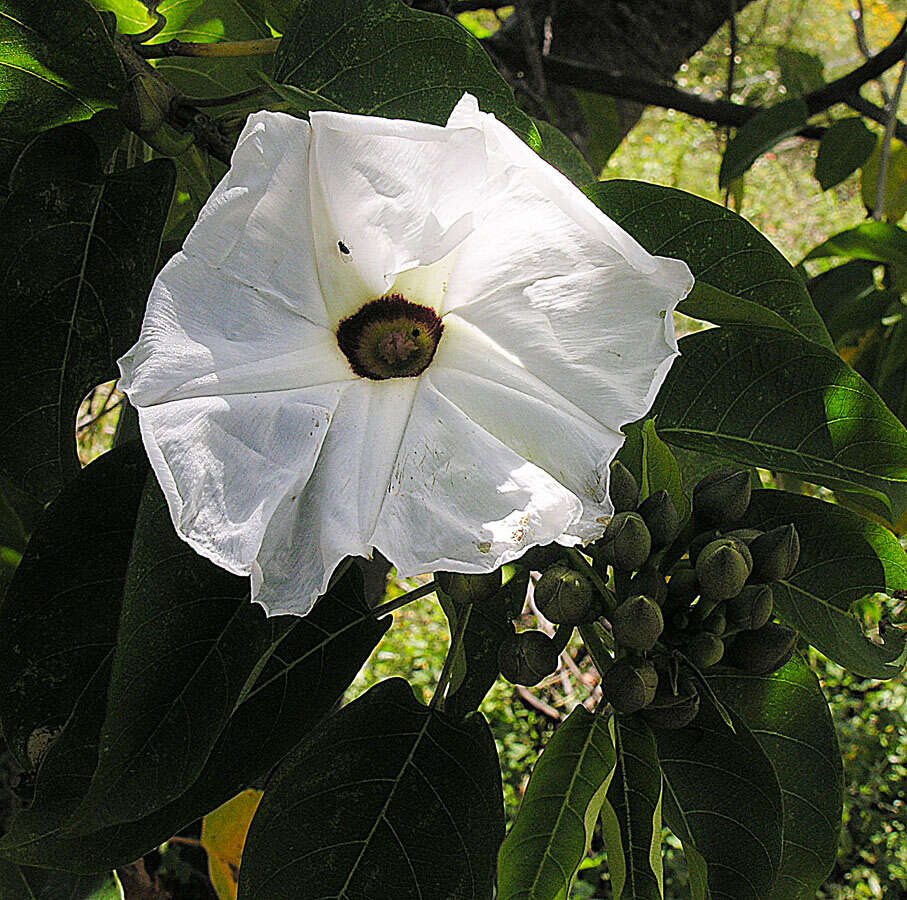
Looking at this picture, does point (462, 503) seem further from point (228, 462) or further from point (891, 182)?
point (891, 182)

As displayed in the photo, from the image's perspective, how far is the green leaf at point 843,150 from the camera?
1.87m

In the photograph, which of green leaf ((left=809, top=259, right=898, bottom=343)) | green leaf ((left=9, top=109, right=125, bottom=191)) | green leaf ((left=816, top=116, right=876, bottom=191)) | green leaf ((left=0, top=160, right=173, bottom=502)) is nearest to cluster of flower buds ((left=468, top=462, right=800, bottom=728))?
green leaf ((left=0, top=160, right=173, bottom=502))

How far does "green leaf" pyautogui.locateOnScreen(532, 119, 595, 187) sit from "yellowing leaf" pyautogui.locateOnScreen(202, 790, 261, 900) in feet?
2.76

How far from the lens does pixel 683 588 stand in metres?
0.79

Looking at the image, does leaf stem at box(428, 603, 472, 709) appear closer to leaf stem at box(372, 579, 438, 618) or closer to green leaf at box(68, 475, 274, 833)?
leaf stem at box(372, 579, 438, 618)

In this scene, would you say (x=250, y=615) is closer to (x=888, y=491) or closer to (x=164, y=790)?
(x=164, y=790)

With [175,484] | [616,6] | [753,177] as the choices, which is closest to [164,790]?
[175,484]

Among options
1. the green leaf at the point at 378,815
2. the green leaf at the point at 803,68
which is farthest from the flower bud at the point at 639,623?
the green leaf at the point at 803,68

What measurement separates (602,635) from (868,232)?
0.91m

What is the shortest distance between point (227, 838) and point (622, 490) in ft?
2.51

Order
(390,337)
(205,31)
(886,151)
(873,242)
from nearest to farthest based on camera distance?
(390,337) < (205,31) < (873,242) < (886,151)

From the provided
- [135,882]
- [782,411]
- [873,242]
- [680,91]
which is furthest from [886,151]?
[135,882]

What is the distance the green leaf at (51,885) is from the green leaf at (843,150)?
1.64 metres

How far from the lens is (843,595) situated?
893mm
